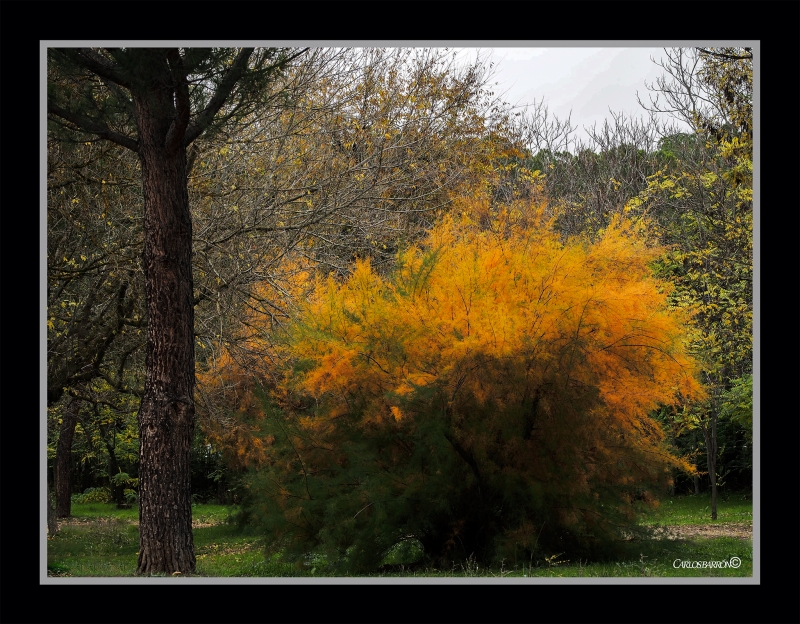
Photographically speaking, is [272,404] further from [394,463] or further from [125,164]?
[125,164]

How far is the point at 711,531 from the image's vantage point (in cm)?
1165

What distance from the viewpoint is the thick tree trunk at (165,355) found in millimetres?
7836

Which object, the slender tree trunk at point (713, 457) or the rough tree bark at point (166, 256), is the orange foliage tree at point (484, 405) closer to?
the rough tree bark at point (166, 256)

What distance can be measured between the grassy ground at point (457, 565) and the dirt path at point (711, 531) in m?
0.03

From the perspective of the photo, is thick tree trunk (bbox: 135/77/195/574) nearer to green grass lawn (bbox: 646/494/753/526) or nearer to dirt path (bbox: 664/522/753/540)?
dirt path (bbox: 664/522/753/540)

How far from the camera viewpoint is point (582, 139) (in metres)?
21.0

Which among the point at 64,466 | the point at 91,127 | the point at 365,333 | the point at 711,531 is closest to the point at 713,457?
the point at 711,531

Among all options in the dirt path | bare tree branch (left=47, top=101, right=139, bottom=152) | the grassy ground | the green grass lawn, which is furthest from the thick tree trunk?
the green grass lawn

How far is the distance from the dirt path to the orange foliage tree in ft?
2.16

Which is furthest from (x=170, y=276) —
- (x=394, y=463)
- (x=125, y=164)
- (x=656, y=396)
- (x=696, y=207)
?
(x=696, y=207)

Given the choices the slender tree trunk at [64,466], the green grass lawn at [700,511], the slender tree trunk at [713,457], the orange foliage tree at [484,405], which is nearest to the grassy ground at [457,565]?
the green grass lawn at [700,511]

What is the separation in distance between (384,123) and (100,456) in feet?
54.9

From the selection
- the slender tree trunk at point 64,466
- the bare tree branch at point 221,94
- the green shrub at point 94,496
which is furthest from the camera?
the green shrub at point 94,496

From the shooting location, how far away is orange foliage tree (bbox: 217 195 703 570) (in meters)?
9.08
